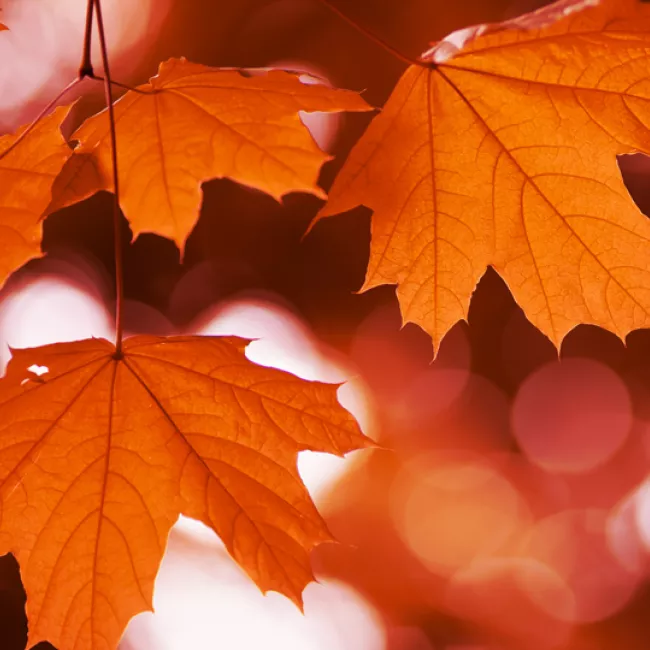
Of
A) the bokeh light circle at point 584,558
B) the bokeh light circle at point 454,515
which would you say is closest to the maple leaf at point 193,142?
the bokeh light circle at point 454,515

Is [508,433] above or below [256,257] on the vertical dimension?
below

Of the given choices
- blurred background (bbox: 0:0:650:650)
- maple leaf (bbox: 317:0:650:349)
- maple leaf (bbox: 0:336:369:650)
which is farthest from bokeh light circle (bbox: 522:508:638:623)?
maple leaf (bbox: 0:336:369:650)

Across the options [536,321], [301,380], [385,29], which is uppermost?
[385,29]

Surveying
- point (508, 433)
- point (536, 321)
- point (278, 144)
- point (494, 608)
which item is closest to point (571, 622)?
point (494, 608)

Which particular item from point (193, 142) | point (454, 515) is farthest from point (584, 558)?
point (193, 142)

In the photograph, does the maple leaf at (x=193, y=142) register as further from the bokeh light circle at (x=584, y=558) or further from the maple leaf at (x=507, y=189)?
the bokeh light circle at (x=584, y=558)

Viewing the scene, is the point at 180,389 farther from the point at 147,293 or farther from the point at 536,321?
the point at 147,293

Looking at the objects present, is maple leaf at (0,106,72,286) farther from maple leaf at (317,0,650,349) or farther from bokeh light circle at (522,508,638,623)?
bokeh light circle at (522,508,638,623)
